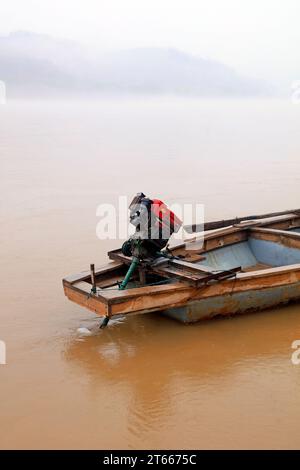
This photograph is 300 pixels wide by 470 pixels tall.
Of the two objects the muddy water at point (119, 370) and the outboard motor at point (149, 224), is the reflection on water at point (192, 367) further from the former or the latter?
the outboard motor at point (149, 224)

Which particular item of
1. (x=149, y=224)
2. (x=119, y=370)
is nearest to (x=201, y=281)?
(x=149, y=224)

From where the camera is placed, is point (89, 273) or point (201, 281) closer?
point (201, 281)

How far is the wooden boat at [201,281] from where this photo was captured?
21.3ft

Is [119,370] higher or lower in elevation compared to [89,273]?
lower

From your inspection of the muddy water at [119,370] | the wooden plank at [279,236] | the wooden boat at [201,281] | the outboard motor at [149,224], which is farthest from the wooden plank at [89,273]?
the wooden plank at [279,236]

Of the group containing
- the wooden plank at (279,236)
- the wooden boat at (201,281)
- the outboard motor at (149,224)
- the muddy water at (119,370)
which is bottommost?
the muddy water at (119,370)

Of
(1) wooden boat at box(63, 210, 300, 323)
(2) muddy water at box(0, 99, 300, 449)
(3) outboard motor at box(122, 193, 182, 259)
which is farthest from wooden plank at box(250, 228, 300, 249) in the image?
(3) outboard motor at box(122, 193, 182, 259)

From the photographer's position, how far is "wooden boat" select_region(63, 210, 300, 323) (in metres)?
6.50

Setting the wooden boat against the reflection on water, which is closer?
the reflection on water

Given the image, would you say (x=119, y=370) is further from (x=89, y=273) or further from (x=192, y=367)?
(x=89, y=273)

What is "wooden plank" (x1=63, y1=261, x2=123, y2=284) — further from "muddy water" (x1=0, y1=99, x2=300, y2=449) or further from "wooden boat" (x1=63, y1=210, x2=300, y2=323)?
"muddy water" (x1=0, y1=99, x2=300, y2=449)

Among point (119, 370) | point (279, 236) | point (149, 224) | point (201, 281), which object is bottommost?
point (119, 370)

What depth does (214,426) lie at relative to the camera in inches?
210

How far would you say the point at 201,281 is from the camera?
6.70 meters
